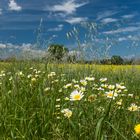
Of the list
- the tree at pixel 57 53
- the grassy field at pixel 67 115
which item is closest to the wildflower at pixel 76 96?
the grassy field at pixel 67 115

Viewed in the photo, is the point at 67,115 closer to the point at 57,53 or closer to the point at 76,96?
the point at 76,96

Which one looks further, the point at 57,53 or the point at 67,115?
the point at 57,53

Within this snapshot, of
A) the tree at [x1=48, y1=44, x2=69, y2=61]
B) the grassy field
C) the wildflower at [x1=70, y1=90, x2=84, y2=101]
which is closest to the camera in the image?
the grassy field

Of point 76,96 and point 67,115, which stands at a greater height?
point 76,96

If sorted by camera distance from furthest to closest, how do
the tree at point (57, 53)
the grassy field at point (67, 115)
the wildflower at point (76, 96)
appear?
the tree at point (57, 53), the wildflower at point (76, 96), the grassy field at point (67, 115)

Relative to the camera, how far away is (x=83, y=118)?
3406mm

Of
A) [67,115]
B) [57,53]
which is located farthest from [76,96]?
[57,53]

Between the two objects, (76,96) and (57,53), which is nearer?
(76,96)

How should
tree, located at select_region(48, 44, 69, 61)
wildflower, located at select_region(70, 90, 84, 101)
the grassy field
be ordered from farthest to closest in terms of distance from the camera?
tree, located at select_region(48, 44, 69, 61) → wildflower, located at select_region(70, 90, 84, 101) → the grassy field

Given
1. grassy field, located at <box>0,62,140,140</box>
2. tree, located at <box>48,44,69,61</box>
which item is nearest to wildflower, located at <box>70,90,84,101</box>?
grassy field, located at <box>0,62,140,140</box>

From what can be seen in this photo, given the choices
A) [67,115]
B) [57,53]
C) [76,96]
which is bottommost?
[67,115]

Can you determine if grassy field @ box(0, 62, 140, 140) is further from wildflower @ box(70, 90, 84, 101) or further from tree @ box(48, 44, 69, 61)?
tree @ box(48, 44, 69, 61)

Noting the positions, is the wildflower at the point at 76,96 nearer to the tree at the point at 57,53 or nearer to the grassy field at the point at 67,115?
the grassy field at the point at 67,115

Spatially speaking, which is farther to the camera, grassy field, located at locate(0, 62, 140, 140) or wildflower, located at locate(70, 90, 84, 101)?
wildflower, located at locate(70, 90, 84, 101)
